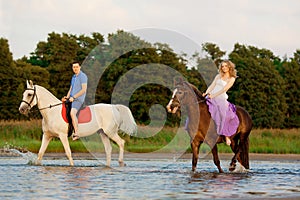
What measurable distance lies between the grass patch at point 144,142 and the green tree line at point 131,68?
10.1m

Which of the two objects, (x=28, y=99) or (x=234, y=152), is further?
(x=28, y=99)

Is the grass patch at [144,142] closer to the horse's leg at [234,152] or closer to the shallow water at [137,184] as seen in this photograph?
the horse's leg at [234,152]

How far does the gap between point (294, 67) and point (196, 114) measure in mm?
59249

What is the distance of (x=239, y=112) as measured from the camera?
17703 millimetres

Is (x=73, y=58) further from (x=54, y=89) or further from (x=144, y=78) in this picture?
(x=144, y=78)

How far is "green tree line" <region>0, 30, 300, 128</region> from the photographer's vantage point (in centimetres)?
5084

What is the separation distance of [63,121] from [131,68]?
3062cm

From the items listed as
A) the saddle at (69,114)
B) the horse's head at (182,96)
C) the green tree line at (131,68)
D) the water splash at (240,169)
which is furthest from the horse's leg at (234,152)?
the green tree line at (131,68)

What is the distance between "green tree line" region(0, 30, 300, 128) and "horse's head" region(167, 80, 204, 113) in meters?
26.2

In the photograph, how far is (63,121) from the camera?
18875 millimetres

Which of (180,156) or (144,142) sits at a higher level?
(144,142)

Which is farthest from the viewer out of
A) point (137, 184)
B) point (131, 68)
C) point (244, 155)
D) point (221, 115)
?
point (131, 68)

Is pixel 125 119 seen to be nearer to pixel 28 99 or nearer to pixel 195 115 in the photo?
pixel 28 99

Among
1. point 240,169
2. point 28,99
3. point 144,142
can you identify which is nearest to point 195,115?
point 240,169
